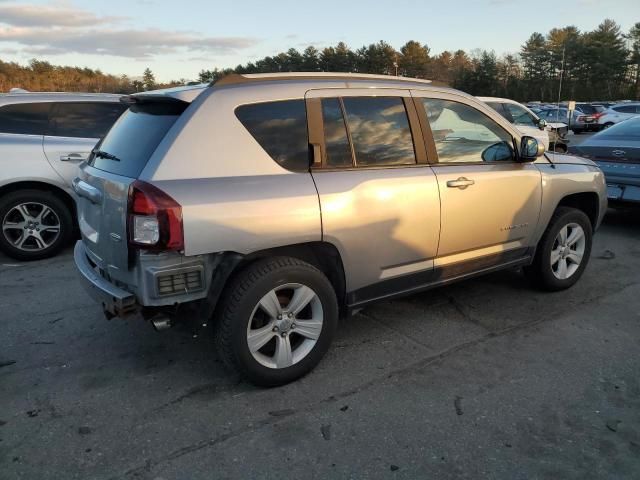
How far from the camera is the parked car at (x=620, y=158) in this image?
22.6 ft

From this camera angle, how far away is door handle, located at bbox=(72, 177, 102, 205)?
3208mm

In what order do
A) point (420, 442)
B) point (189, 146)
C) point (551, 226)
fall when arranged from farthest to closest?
point (551, 226)
point (189, 146)
point (420, 442)

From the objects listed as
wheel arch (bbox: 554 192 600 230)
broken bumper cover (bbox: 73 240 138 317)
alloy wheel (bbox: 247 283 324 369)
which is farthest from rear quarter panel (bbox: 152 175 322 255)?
wheel arch (bbox: 554 192 600 230)

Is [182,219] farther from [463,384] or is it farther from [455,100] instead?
[455,100]

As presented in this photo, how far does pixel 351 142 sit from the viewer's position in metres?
3.48

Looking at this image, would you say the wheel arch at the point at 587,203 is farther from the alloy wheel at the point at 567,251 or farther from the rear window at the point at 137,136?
the rear window at the point at 137,136

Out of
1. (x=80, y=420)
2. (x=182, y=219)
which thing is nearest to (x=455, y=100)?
(x=182, y=219)

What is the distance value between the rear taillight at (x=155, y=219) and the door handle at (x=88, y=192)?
1.65ft

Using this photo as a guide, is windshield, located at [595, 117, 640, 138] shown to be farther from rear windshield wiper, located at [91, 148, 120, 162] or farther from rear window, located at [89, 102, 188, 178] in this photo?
rear windshield wiper, located at [91, 148, 120, 162]

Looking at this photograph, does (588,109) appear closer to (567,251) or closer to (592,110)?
(592,110)

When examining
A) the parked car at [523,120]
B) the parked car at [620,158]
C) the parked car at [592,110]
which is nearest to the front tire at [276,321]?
the parked car at [620,158]

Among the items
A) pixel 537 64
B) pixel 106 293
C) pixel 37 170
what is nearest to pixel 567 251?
pixel 106 293

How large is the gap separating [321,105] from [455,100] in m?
1.22

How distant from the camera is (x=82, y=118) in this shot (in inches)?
258
